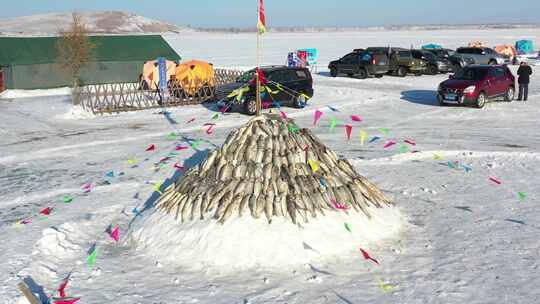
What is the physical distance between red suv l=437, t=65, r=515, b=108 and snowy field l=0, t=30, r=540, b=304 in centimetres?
57

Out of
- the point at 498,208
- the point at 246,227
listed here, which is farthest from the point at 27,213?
the point at 498,208

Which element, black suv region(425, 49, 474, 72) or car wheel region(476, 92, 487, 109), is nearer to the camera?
car wheel region(476, 92, 487, 109)

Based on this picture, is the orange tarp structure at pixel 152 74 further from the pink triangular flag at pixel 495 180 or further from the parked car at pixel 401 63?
the pink triangular flag at pixel 495 180

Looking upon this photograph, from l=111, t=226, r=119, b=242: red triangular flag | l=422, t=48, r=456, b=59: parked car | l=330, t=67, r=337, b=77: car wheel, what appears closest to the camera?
l=111, t=226, r=119, b=242: red triangular flag

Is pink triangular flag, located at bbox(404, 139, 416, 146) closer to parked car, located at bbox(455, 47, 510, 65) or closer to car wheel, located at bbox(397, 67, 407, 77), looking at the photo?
car wheel, located at bbox(397, 67, 407, 77)

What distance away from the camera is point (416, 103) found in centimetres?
2212

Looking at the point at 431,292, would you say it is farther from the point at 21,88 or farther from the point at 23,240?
the point at 21,88

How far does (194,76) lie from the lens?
25.2 metres

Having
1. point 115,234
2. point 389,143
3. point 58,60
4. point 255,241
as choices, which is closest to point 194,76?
point 58,60

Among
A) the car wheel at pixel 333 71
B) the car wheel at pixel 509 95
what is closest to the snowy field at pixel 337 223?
the car wheel at pixel 509 95

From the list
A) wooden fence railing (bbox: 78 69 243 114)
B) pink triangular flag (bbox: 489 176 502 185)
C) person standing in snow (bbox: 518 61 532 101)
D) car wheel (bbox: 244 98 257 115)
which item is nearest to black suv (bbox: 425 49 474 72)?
person standing in snow (bbox: 518 61 532 101)

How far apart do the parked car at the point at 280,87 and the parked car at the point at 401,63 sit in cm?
1131

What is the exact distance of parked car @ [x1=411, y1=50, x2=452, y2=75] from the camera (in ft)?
107

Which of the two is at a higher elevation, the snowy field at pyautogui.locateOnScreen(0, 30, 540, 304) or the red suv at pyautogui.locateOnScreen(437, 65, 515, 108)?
the red suv at pyautogui.locateOnScreen(437, 65, 515, 108)
